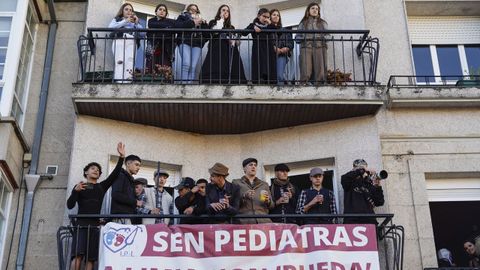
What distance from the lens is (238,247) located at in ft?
31.4

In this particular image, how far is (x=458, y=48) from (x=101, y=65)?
20.5ft

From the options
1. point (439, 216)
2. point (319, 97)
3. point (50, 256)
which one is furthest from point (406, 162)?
point (50, 256)

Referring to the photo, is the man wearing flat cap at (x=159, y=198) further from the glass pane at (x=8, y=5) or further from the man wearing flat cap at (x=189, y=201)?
Answer: the glass pane at (x=8, y=5)

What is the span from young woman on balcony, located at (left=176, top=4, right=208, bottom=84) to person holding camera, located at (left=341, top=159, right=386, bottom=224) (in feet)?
10.1

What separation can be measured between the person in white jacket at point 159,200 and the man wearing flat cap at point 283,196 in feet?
5.09

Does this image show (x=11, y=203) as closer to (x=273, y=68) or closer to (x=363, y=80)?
(x=273, y=68)

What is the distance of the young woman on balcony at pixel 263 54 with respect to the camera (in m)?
11.7

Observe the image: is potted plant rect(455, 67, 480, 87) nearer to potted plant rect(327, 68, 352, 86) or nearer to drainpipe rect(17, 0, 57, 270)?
potted plant rect(327, 68, 352, 86)

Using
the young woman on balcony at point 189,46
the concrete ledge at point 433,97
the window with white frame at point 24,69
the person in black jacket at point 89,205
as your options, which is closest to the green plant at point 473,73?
the concrete ledge at point 433,97

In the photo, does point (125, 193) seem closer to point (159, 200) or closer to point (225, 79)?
point (159, 200)

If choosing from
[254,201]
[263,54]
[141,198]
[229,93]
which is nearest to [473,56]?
[263,54]

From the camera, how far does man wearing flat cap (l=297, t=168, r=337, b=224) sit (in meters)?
10.2

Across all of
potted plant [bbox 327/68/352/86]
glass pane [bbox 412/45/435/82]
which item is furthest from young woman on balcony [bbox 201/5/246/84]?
glass pane [bbox 412/45/435/82]

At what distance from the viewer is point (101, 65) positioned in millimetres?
11922
